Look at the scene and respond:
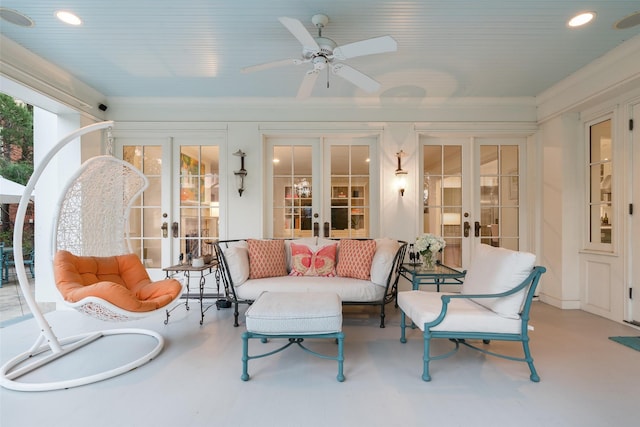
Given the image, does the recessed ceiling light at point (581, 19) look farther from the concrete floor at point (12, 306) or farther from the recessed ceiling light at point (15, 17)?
the concrete floor at point (12, 306)

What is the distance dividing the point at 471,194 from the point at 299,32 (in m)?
3.19

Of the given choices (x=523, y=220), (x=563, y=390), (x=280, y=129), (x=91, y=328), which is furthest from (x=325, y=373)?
(x=523, y=220)

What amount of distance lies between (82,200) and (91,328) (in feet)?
4.16

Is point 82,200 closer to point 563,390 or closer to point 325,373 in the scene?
point 325,373

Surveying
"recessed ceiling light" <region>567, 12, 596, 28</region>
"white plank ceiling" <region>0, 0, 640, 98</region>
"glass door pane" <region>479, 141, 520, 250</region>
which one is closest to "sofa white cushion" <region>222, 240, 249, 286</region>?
"white plank ceiling" <region>0, 0, 640, 98</region>

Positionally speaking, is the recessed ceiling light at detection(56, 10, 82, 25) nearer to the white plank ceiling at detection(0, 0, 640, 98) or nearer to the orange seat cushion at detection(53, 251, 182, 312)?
the white plank ceiling at detection(0, 0, 640, 98)

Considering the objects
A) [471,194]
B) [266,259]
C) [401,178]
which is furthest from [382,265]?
[471,194]

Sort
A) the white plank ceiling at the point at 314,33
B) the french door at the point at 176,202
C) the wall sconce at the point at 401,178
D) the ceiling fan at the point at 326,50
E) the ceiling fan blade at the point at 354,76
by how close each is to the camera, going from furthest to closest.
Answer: the french door at the point at 176,202
the wall sconce at the point at 401,178
the ceiling fan blade at the point at 354,76
the white plank ceiling at the point at 314,33
the ceiling fan at the point at 326,50

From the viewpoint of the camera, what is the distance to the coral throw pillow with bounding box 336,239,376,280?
3.16m

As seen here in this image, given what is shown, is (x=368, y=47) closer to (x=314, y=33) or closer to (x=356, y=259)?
(x=314, y=33)

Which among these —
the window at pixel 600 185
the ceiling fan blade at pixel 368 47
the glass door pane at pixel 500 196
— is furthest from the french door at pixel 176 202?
the window at pixel 600 185

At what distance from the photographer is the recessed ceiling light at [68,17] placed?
230cm

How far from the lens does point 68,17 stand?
92.3 inches

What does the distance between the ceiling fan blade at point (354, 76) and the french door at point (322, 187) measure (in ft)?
4.97
